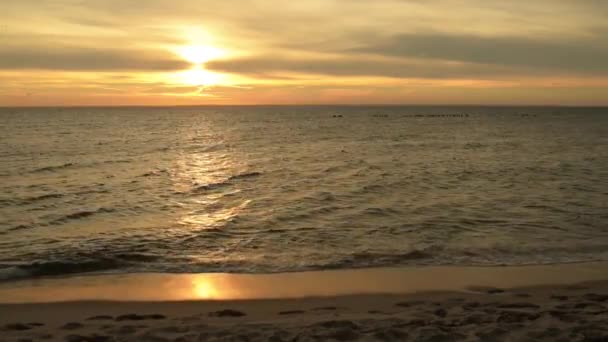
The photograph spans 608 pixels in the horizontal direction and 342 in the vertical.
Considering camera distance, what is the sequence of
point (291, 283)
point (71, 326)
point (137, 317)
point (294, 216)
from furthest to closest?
point (294, 216) < point (291, 283) < point (137, 317) < point (71, 326)

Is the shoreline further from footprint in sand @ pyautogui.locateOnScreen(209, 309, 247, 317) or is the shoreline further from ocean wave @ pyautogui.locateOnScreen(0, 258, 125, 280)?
footprint in sand @ pyautogui.locateOnScreen(209, 309, 247, 317)

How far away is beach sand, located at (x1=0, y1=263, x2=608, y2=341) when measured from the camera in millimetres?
7617

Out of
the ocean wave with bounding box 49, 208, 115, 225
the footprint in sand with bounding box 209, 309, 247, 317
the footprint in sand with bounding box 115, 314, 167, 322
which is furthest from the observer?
the ocean wave with bounding box 49, 208, 115, 225

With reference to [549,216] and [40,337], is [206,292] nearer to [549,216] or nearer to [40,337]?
[40,337]

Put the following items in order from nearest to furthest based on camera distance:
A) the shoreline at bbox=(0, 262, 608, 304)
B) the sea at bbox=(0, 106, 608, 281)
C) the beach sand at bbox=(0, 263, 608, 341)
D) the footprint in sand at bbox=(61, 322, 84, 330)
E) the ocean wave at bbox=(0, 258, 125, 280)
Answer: the beach sand at bbox=(0, 263, 608, 341), the footprint in sand at bbox=(61, 322, 84, 330), the shoreline at bbox=(0, 262, 608, 304), the ocean wave at bbox=(0, 258, 125, 280), the sea at bbox=(0, 106, 608, 281)

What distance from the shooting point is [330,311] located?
890 cm

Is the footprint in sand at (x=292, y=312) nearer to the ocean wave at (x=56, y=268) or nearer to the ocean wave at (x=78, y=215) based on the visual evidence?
the ocean wave at (x=56, y=268)

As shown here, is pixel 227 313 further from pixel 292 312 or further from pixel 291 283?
pixel 291 283

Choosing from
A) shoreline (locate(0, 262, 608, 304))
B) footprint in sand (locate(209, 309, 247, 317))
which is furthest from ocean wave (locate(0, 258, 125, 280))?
footprint in sand (locate(209, 309, 247, 317))

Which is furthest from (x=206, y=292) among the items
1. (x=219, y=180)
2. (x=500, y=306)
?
(x=219, y=180)

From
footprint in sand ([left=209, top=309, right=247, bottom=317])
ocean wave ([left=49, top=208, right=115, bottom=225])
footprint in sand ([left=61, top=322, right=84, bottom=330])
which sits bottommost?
ocean wave ([left=49, top=208, right=115, bottom=225])

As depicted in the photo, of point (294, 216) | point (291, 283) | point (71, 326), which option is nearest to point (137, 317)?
point (71, 326)

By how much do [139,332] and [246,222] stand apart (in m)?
9.11

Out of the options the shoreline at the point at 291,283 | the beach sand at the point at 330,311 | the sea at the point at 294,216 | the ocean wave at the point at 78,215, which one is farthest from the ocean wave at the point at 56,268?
the ocean wave at the point at 78,215
